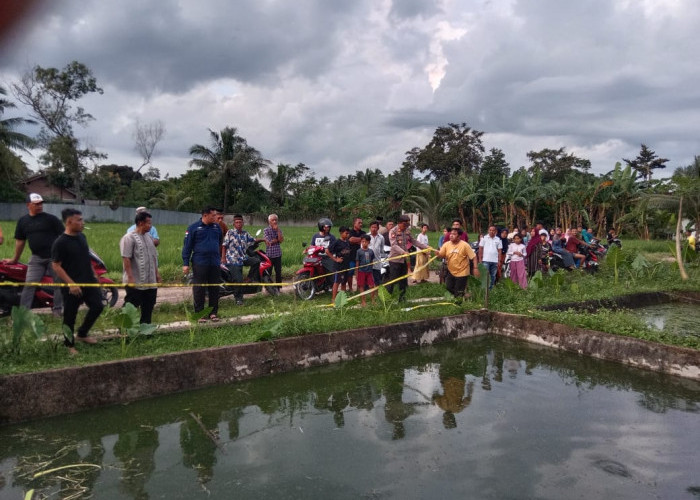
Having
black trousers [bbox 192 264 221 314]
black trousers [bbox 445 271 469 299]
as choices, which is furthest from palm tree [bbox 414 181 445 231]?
black trousers [bbox 192 264 221 314]

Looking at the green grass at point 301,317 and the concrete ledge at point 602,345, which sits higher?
the green grass at point 301,317

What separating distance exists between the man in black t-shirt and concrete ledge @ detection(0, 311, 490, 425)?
752 mm

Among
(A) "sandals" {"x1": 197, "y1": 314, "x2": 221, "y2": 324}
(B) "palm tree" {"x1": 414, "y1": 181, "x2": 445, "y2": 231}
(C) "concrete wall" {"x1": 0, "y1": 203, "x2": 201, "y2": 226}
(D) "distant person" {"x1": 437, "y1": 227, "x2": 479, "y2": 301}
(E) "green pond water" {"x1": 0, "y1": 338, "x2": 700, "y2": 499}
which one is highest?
(B) "palm tree" {"x1": 414, "y1": 181, "x2": 445, "y2": 231}

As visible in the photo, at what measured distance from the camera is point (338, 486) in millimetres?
3562

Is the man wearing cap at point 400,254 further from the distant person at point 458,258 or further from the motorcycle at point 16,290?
the motorcycle at point 16,290

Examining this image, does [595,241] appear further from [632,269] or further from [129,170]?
[129,170]

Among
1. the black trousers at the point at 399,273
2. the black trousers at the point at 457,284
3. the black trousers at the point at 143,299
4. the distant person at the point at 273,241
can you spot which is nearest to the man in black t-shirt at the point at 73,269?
the black trousers at the point at 143,299

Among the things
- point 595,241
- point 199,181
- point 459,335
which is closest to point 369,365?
point 459,335

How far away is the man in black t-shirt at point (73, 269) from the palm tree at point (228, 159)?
29587 mm

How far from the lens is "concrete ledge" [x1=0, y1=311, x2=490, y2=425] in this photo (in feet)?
14.9

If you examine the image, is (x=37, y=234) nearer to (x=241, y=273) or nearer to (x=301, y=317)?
(x=241, y=273)

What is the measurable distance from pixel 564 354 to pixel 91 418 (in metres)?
5.61

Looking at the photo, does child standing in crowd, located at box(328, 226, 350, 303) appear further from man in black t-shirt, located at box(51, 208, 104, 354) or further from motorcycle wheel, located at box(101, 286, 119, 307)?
man in black t-shirt, located at box(51, 208, 104, 354)

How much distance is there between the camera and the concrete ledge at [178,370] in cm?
453
